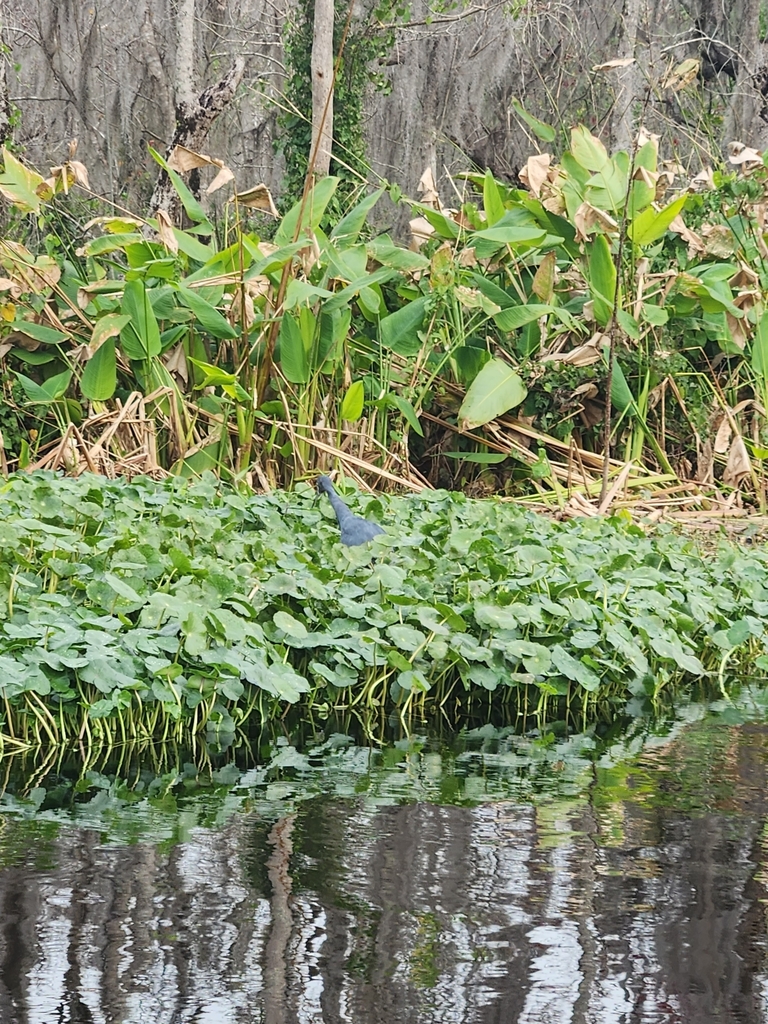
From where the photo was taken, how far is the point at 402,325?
768 centimetres

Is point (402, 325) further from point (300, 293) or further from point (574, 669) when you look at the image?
point (574, 669)

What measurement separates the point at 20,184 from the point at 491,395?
293 cm

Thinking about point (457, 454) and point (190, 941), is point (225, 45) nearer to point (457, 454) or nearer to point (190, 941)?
point (457, 454)

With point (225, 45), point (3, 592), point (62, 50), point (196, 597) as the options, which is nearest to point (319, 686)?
point (196, 597)

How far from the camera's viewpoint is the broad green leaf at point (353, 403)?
7145 millimetres

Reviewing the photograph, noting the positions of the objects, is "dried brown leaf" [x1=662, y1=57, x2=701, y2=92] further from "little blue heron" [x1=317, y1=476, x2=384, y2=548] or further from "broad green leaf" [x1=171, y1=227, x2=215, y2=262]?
"little blue heron" [x1=317, y1=476, x2=384, y2=548]

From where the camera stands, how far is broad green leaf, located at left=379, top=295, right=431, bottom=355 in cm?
766

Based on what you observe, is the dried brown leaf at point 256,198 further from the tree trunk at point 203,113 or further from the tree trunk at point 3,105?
the tree trunk at point 203,113

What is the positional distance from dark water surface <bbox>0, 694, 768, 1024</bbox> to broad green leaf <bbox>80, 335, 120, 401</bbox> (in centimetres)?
426

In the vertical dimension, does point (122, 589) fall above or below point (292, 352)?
below

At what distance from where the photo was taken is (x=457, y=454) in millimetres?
7922

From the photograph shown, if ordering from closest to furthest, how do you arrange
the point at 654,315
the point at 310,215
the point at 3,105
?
1. the point at 310,215
2. the point at 654,315
3. the point at 3,105

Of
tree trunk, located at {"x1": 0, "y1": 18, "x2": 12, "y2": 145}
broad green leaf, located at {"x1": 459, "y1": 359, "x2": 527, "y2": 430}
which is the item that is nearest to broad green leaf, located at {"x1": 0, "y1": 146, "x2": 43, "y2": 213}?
tree trunk, located at {"x1": 0, "y1": 18, "x2": 12, "y2": 145}

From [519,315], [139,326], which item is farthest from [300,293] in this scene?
[519,315]
